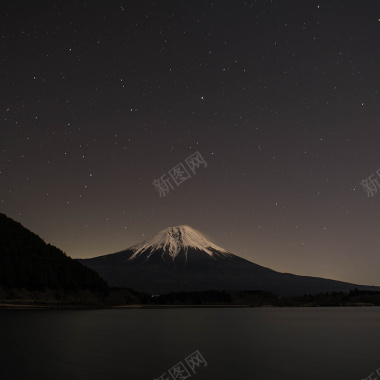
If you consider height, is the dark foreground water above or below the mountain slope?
below

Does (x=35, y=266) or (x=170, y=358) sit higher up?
(x=35, y=266)

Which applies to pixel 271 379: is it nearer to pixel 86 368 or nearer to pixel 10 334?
pixel 86 368

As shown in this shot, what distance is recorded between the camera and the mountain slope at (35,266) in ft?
453

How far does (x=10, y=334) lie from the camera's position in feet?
173

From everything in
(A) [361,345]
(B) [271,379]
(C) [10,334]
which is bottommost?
(A) [361,345]

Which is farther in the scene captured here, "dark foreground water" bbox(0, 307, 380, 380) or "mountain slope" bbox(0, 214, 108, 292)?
"mountain slope" bbox(0, 214, 108, 292)

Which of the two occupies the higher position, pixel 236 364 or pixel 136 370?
pixel 136 370

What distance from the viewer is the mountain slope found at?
138125mm

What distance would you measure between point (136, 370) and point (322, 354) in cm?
1788

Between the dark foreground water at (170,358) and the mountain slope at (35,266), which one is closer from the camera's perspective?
the dark foreground water at (170,358)

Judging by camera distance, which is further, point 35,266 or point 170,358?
point 35,266

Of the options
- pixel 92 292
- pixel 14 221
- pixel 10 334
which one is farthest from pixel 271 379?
pixel 14 221

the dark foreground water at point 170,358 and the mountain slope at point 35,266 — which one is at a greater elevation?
the mountain slope at point 35,266

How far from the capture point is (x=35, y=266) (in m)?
148
